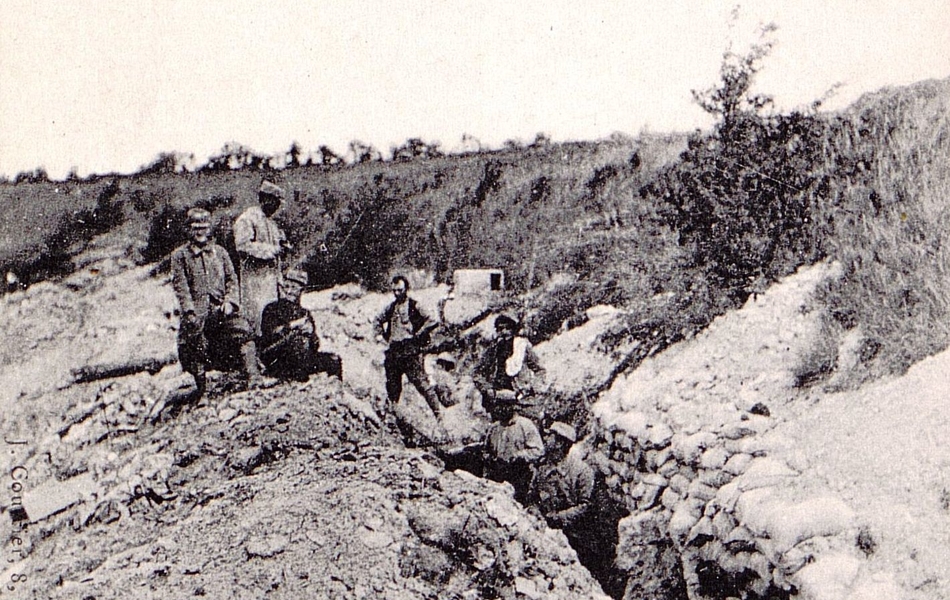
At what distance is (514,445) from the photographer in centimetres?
479

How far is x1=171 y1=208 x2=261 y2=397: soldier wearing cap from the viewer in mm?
5137

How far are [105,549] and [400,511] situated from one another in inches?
72.1

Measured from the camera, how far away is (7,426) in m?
5.81

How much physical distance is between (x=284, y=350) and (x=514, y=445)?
1992 millimetres

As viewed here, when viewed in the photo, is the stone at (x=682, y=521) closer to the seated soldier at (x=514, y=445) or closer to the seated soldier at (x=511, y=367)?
the seated soldier at (x=514, y=445)

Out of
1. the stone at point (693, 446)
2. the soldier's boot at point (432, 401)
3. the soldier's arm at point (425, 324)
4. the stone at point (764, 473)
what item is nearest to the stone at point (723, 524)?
the stone at point (764, 473)

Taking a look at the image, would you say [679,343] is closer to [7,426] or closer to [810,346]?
[810,346]

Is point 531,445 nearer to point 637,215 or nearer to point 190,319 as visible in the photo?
point 190,319

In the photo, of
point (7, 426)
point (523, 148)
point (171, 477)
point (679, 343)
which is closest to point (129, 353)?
point (7, 426)

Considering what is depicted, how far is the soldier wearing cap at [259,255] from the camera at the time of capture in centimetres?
538

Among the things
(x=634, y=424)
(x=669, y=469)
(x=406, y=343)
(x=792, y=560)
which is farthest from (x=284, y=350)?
(x=792, y=560)

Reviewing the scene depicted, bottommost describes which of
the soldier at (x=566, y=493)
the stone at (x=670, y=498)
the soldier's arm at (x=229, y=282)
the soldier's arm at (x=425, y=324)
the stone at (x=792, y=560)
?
the soldier at (x=566, y=493)

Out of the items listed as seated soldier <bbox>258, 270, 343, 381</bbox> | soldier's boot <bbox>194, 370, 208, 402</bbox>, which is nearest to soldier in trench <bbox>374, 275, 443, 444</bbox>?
seated soldier <bbox>258, 270, 343, 381</bbox>

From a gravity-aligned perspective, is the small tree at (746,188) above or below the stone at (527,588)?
above
